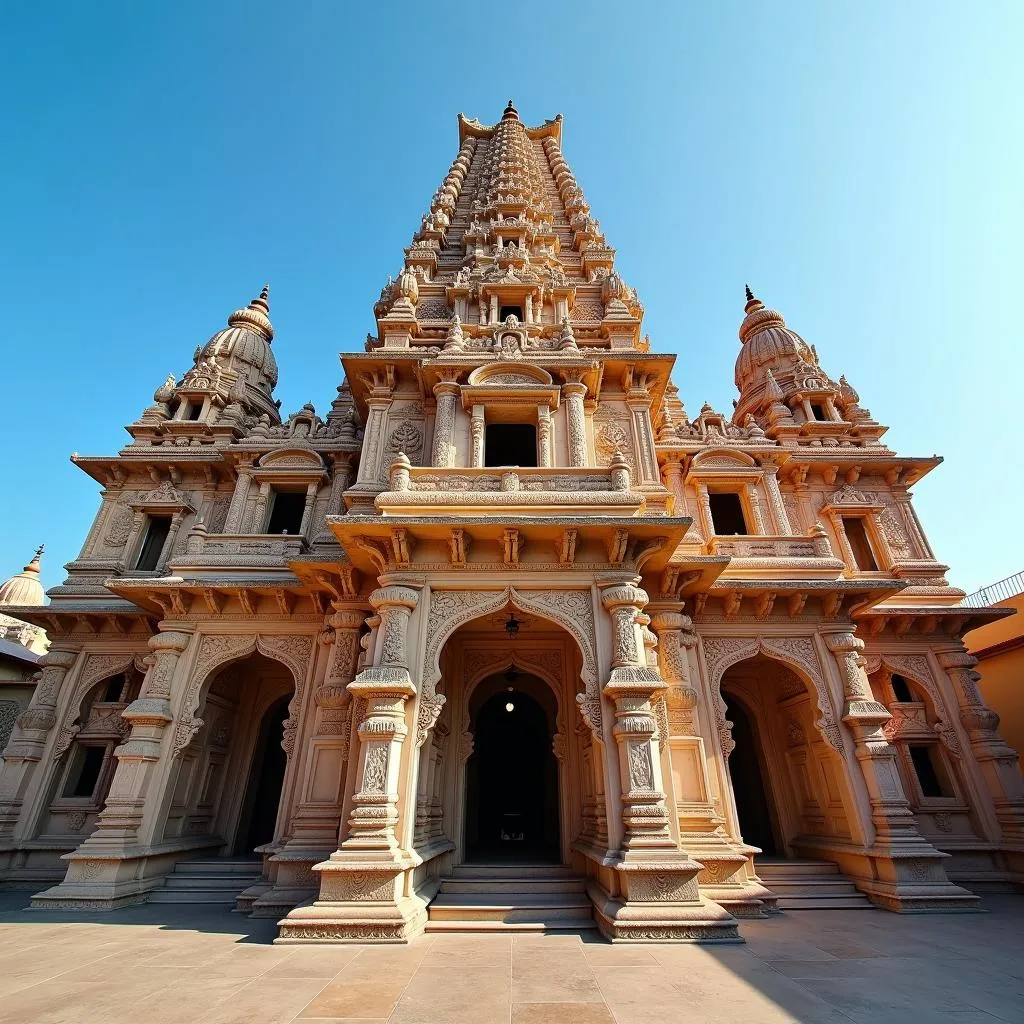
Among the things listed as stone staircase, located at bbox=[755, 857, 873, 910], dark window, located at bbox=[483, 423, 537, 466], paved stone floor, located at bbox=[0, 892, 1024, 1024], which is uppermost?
dark window, located at bbox=[483, 423, 537, 466]

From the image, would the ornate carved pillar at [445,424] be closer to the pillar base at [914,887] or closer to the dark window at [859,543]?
the pillar base at [914,887]

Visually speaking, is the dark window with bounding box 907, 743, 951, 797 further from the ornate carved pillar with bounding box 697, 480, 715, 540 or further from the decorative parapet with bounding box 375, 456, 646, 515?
the decorative parapet with bounding box 375, 456, 646, 515

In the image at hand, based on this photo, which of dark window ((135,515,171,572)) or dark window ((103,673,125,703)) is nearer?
dark window ((103,673,125,703))

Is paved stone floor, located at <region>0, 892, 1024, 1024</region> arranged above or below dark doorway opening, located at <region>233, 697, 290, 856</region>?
below

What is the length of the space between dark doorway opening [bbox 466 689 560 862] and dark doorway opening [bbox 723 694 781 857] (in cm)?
461

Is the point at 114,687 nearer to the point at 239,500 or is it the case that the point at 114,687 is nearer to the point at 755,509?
the point at 239,500

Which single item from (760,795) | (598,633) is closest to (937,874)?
(760,795)

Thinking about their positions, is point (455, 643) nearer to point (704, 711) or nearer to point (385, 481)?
point (385, 481)

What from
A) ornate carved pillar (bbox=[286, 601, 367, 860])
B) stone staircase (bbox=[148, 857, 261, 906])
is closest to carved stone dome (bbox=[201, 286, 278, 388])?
ornate carved pillar (bbox=[286, 601, 367, 860])

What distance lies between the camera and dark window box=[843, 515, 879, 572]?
1542 cm

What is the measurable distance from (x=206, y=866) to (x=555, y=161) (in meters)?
27.4

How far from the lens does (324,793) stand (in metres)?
10.0

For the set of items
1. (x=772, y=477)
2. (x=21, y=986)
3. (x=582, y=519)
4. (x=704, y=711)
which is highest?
(x=772, y=477)

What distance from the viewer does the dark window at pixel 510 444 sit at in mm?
13945
